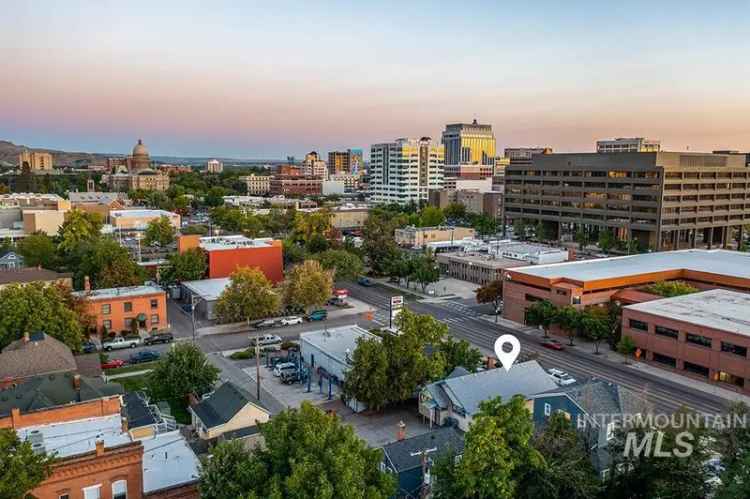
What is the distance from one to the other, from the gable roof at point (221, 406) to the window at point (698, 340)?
105ft

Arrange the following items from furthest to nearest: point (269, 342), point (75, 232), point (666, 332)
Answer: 1. point (75, 232)
2. point (269, 342)
3. point (666, 332)

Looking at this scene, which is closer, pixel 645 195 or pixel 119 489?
pixel 119 489

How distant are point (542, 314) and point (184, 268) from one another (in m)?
38.7

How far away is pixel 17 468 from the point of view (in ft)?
56.4

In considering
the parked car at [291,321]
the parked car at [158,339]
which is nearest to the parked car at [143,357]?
the parked car at [158,339]

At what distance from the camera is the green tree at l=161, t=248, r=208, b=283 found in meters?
64.9

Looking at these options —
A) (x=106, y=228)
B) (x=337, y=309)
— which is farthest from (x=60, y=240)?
(x=337, y=309)

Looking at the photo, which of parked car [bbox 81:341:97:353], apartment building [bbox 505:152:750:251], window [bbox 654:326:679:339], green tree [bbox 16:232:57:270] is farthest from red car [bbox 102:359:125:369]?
apartment building [bbox 505:152:750:251]

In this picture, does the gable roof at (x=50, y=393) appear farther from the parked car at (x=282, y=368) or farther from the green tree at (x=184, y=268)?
the green tree at (x=184, y=268)

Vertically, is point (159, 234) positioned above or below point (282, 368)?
above

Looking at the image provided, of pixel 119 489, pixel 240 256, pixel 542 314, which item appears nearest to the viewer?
pixel 119 489

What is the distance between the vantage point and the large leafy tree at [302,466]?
17812 millimetres

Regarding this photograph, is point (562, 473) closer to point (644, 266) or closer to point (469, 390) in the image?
point (469, 390)

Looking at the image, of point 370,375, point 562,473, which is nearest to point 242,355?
point 370,375
